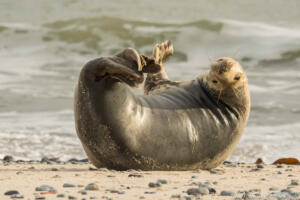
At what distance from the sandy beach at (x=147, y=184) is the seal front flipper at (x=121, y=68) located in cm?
77

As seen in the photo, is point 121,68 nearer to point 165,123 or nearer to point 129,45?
Result: point 165,123

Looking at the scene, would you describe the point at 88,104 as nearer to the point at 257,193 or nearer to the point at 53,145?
the point at 257,193

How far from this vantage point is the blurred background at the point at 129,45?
8.62 meters

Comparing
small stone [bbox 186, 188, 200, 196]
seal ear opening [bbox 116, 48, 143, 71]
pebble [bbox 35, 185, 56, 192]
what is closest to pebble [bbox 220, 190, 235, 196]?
small stone [bbox 186, 188, 200, 196]

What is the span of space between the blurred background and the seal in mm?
2108

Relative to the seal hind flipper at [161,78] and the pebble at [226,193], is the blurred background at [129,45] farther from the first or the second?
the pebble at [226,193]

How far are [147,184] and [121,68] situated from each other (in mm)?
883

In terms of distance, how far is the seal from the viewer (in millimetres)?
4461

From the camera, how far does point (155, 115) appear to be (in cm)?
486

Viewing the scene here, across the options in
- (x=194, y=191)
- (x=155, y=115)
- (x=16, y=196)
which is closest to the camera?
(x=16, y=196)

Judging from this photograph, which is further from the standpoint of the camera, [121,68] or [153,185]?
[121,68]

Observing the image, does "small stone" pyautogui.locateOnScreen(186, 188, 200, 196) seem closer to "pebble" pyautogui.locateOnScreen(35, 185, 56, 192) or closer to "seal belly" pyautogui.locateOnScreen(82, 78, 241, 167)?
"pebble" pyautogui.locateOnScreen(35, 185, 56, 192)

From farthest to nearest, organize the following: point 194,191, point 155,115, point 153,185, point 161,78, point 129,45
A: point 129,45, point 161,78, point 155,115, point 153,185, point 194,191

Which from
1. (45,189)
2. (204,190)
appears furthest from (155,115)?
(45,189)
